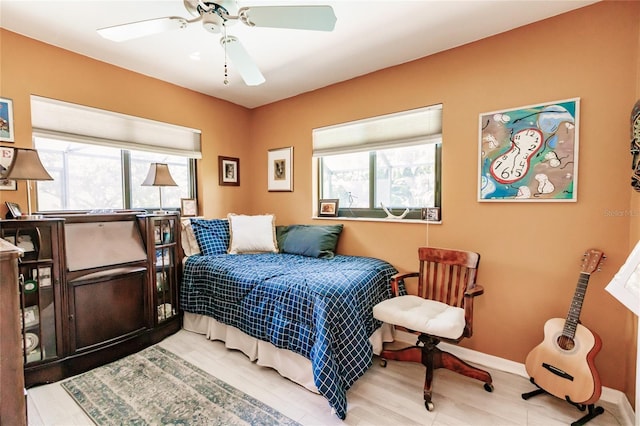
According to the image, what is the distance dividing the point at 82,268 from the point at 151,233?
0.53m

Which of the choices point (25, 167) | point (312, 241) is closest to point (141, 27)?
point (25, 167)

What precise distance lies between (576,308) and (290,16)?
2.32 metres

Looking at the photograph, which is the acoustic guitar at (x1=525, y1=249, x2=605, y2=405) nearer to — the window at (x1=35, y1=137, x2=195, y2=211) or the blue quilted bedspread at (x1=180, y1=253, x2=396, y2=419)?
the blue quilted bedspread at (x1=180, y1=253, x2=396, y2=419)

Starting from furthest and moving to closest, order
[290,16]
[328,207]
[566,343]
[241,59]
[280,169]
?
[280,169], [328,207], [241,59], [566,343], [290,16]

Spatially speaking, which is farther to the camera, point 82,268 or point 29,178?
point 82,268

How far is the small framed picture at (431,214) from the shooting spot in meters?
2.54

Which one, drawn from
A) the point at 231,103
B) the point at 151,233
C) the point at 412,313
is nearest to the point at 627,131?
the point at 412,313

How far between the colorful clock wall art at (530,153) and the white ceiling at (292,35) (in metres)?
0.66

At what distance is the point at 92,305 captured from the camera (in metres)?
2.21

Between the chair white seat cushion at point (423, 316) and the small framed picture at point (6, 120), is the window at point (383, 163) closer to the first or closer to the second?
the chair white seat cushion at point (423, 316)

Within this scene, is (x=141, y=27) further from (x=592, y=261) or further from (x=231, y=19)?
(x=592, y=261)

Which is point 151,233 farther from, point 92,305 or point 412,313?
point 412,313

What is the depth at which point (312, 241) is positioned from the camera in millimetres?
3004

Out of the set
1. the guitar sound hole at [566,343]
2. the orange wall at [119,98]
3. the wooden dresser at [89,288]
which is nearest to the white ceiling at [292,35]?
the orange wall at [119,98]
